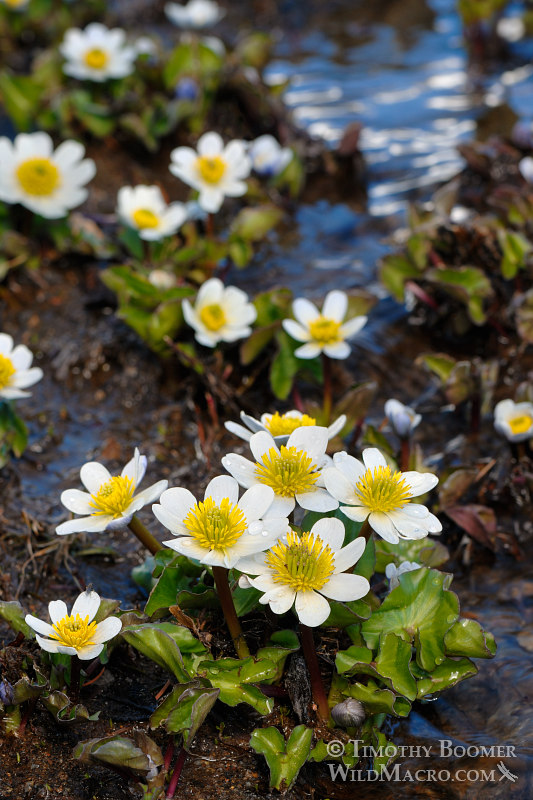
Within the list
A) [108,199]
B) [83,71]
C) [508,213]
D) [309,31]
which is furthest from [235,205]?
[309,31]

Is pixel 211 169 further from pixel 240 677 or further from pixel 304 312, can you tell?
pixel 240 677

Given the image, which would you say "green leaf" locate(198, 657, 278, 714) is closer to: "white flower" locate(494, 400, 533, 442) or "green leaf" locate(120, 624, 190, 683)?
"green leaf" locate(120, 624, 190, 683)

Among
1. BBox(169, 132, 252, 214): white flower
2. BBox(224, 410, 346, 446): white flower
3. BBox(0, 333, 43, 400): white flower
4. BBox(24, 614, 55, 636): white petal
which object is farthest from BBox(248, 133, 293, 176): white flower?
BBox(24, 614, 55, 636): white petal

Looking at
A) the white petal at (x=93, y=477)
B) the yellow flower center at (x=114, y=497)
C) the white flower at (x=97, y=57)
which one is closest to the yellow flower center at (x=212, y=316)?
the white petal at (x=93, y=477)

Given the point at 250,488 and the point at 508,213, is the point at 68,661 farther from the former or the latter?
the point at 508,213

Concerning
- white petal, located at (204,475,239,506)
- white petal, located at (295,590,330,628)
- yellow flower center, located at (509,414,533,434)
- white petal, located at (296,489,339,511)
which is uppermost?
white petal, located at (204,475,239,506)

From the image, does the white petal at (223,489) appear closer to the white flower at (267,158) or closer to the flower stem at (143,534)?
the flower stem at (143,534)
